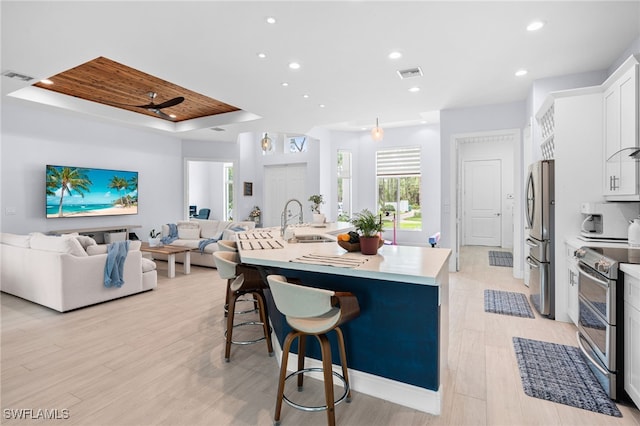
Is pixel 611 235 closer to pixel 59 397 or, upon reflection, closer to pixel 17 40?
pixel 59 397

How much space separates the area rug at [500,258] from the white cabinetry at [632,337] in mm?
4584

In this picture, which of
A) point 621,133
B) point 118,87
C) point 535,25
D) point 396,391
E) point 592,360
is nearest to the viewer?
point 396,391

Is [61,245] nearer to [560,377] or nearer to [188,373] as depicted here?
[188,373]

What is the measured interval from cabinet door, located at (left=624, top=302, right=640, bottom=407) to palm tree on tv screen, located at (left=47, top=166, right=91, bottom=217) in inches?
307

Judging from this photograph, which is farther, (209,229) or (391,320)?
(209,229)

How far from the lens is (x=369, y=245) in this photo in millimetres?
2354

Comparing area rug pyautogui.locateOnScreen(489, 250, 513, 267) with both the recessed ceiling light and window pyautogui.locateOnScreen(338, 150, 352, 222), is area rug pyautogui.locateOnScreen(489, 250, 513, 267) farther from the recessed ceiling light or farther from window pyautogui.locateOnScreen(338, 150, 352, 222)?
the recessed ceiling light

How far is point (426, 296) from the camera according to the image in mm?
Result: 1923

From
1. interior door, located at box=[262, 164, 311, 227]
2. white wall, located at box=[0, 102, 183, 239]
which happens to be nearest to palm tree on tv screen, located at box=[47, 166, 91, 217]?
white wall, located at box=[0, 102, 183, 239]

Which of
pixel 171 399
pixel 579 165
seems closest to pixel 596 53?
pixel 579 165

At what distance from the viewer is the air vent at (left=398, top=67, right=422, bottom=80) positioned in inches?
158

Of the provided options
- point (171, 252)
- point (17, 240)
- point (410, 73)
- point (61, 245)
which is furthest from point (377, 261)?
point (17, 240)

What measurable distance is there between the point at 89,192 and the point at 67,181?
1.37 ft

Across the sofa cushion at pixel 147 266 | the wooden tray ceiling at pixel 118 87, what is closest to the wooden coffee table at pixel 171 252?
the sofa cushion at pixel 147 266
